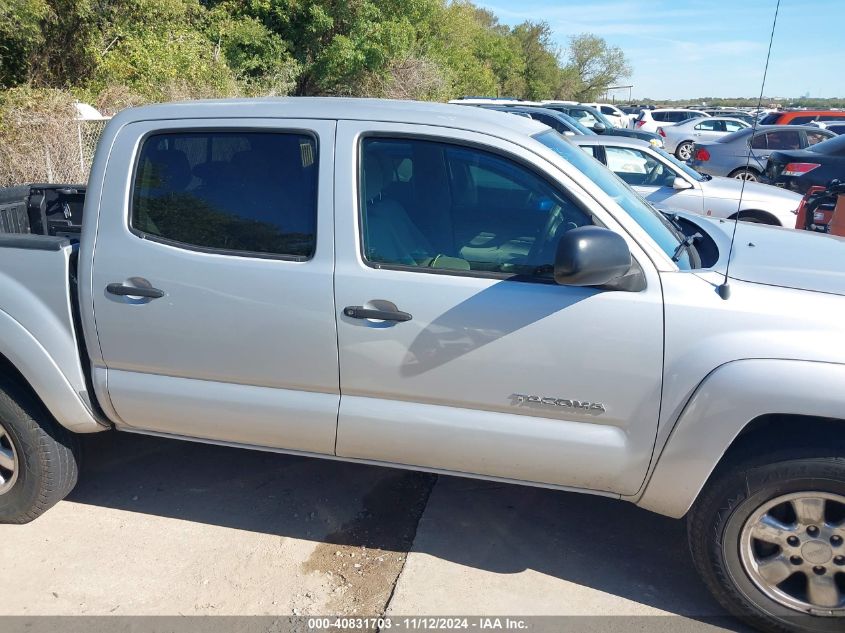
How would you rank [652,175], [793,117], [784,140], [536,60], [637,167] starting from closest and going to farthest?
[652,175] → [637,167] → [784,140] → [793,117] → [536,60]

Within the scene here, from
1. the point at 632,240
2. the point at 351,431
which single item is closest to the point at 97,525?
the point at 351,431

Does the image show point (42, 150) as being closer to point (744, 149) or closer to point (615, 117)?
point (744, 149)

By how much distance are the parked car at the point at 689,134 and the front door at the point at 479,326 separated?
20224 millimetres

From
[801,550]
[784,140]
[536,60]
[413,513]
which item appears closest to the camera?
[801,550]

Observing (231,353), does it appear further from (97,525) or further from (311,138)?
(97,525)

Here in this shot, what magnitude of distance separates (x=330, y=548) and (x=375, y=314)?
124 cm

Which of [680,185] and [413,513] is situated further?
[680,185]

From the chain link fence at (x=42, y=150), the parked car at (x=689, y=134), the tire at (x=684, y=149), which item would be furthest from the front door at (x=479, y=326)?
the tire at (x=684, y=149)

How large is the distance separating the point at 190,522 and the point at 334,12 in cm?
2350

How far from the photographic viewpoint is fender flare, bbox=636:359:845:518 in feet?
8.41

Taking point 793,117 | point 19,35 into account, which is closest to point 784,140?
point 793,117

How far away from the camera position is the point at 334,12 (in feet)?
80.1

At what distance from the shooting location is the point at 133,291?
3.15 metres

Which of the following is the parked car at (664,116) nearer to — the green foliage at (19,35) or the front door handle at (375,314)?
the green foliage at (19,35)
